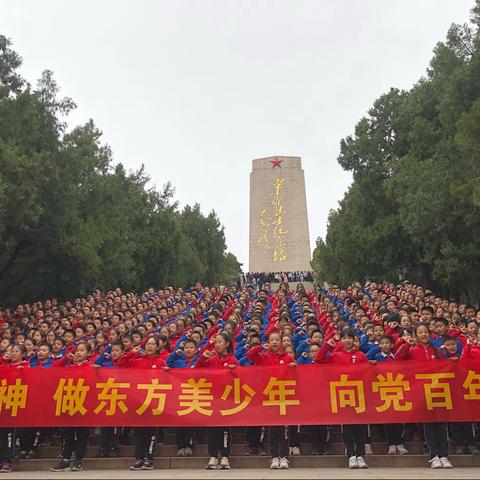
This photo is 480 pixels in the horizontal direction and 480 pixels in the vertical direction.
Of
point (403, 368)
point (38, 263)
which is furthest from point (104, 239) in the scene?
point (403, 368)

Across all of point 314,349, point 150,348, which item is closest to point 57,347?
point 150,348

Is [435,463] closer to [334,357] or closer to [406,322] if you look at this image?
[334,357]

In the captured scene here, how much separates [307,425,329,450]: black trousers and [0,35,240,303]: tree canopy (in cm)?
1100

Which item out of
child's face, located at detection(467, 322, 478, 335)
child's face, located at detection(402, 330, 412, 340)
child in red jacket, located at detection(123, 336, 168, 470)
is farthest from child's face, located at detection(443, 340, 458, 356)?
child in red jacket, located at detection(123, 336, 168, 470)

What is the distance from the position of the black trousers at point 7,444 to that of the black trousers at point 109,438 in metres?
1.13

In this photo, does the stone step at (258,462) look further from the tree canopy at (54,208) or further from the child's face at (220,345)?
→ the tree canopy at (54,208)

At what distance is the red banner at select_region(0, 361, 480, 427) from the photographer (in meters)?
6.79

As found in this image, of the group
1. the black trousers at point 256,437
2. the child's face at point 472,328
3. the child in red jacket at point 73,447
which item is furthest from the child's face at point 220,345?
the child's face at point 472,328

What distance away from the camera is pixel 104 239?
25109mm

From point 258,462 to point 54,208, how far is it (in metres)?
15.0

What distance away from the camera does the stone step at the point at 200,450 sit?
23.9ft

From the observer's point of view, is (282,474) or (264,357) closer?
(282,474)

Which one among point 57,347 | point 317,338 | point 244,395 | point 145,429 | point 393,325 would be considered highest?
point 393,325

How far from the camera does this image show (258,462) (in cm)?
694
